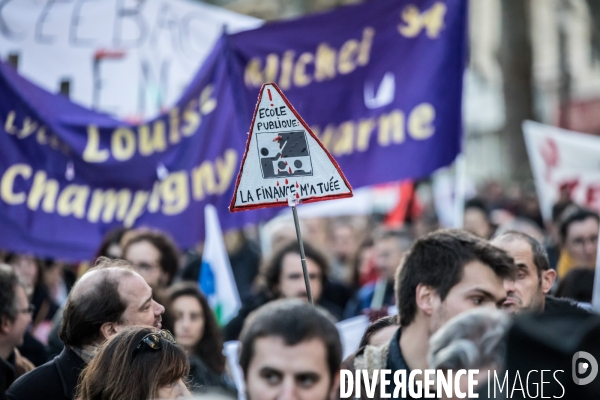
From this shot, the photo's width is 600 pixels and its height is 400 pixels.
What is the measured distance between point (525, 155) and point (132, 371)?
82.3 ft

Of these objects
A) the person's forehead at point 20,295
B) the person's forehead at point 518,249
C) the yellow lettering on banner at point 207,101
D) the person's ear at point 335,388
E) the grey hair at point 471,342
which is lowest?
the person's ear at point 335,388

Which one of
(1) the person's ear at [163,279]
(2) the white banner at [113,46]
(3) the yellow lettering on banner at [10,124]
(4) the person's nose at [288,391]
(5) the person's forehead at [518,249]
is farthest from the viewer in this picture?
(2) the white banner at [113,46]

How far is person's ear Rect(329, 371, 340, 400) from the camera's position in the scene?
9.12 feet

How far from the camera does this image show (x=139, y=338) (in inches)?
130

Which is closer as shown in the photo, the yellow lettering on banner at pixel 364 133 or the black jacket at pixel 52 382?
the black jacket at pixel 52 382

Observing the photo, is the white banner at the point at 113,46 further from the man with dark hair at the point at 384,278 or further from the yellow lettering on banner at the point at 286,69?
the man with dark hair at the point at 384,278

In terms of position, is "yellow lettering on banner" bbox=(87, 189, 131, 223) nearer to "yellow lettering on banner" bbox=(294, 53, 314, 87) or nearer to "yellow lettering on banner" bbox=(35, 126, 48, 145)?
"yellow lettering on banner" bbox=(35, 126, 48, 145)

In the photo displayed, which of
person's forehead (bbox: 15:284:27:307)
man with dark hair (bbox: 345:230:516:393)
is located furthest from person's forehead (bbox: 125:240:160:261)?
man with dark hair (bbox: 345:230:516:393)

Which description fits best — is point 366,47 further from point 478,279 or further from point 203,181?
point 478,279

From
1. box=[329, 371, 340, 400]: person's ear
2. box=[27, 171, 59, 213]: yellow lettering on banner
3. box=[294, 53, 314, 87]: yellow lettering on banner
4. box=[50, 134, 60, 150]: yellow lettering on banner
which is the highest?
box=[294, 53, 314, 87]: yellow lettering on banner

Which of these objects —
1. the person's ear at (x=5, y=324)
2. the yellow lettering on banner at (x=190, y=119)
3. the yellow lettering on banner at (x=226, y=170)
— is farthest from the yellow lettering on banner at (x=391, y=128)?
the person's ear at (x=5, y=324)

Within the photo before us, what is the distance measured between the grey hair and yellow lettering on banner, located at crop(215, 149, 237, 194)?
4.46m

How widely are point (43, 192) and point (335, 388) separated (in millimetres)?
4849

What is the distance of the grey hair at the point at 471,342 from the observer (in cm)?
243
